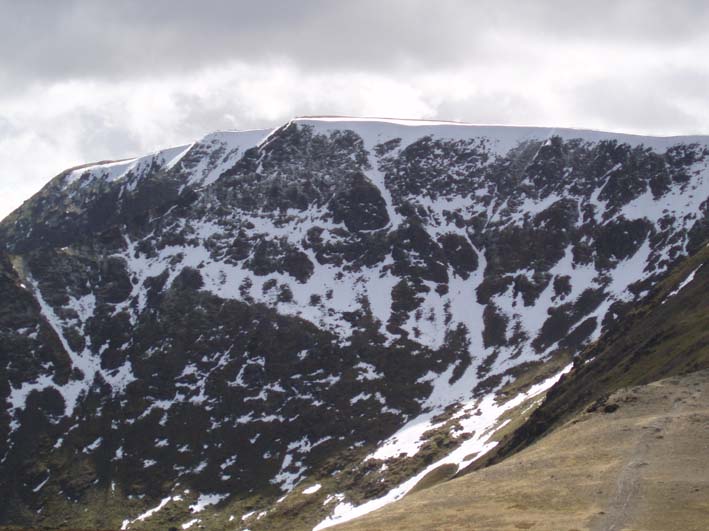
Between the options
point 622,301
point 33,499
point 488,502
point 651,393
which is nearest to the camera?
point 488,502

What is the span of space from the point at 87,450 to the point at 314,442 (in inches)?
2180

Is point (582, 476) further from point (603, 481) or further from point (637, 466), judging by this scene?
point (637, 466)

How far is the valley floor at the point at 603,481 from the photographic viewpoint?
47562mm

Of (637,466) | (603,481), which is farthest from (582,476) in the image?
(637,466)

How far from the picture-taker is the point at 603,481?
180 feet

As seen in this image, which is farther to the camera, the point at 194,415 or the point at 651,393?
the point at 194,415

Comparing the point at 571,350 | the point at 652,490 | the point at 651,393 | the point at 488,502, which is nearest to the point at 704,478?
the point at 652,490

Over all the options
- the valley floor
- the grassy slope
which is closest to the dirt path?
the valley floor

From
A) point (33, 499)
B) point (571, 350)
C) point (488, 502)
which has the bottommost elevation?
point (33, 499)

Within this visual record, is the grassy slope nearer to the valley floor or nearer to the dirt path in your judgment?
the valley floor

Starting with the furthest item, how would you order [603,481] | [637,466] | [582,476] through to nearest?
[582,476]
[637,466]
[603,481]

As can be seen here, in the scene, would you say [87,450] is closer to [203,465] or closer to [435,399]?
[203,465]

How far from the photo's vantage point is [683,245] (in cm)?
19400

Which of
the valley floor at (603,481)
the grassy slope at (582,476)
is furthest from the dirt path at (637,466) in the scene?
the grassy slope at (582,476)
